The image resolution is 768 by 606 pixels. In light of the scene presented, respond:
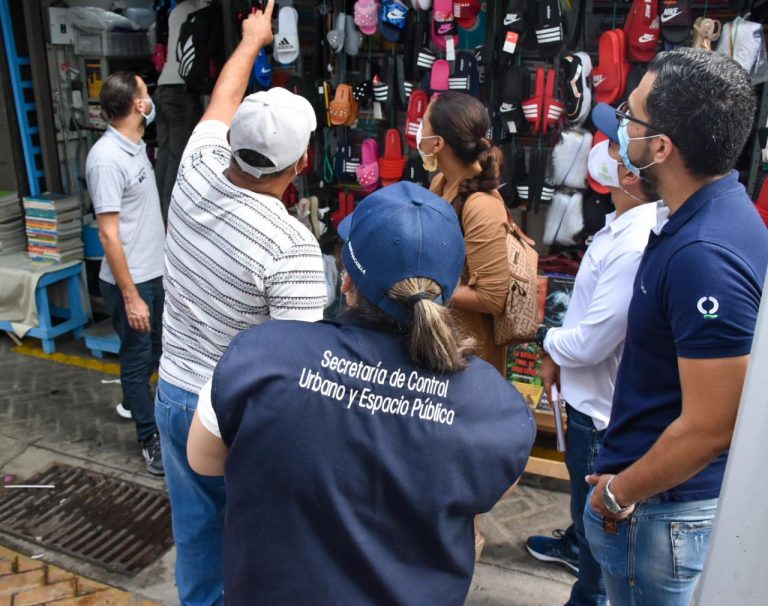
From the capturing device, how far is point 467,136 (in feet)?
8.99

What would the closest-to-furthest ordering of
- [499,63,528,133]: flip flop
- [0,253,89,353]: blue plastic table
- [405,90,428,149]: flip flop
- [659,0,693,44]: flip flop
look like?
[659,0,693,44]: flip flop, [499,63,528,133]: flip flop, [405,90,428,149]: flip flop, [0,253,89,353]: blue plastic table

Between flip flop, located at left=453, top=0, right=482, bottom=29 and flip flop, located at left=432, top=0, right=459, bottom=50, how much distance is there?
0.10ft

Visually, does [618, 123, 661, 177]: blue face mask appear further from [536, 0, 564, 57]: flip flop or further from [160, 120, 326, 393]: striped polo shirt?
[536, 0, 564, 57]: flip flop

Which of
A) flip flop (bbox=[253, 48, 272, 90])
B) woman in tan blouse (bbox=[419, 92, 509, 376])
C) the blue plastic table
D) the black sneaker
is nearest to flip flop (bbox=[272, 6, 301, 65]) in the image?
flip flop (bbox=[253, 48, 272, 90])

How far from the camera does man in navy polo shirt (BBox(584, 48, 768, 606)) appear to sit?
1560 mm

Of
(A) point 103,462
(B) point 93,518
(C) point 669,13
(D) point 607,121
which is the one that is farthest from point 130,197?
(C) point 669,13

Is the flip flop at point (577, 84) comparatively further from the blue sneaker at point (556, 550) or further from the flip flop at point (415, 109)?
the blue sneaker at point (556, 550)

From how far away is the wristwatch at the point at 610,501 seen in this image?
1851 mm

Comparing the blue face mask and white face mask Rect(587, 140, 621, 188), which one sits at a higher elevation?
the blue face mask

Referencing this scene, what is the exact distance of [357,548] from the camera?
131 cm

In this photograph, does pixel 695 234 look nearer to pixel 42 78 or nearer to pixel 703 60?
pixel 703 60

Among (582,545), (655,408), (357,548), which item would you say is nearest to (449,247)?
(357,548)

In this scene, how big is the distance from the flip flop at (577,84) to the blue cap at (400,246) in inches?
133

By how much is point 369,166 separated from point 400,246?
12.6 feet
